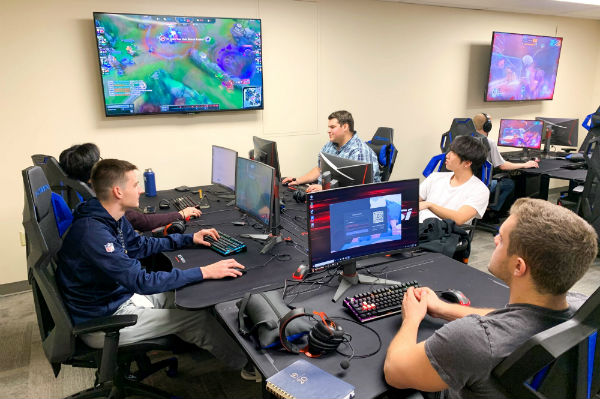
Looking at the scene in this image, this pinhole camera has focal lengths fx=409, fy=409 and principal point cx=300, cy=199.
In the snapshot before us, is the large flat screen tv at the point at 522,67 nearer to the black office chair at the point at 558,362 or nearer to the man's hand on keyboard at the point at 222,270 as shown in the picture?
the man's hand on keyboard at the point at 222,270

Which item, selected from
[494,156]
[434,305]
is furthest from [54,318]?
[494,156]

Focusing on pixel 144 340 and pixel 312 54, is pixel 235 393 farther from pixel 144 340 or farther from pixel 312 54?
pixel 312 54

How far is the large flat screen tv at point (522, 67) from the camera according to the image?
573cm

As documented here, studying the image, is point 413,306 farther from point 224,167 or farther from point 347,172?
point 224,167

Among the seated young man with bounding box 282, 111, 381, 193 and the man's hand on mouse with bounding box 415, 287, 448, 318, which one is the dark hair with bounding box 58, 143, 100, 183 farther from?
the man's hand on mouse with bounding box 415, 287, 448, 318

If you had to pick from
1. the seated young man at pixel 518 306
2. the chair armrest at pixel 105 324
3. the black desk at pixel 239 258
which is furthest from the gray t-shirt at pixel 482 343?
the chair armrest at pixel 105 324

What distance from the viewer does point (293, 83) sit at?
4.49 metres

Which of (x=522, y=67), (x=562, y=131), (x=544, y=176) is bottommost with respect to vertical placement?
(x=544, y=176)

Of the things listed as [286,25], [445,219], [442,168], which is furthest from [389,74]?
[445,219]

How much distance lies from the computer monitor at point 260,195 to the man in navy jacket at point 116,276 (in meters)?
0.42

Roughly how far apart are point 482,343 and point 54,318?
169cm

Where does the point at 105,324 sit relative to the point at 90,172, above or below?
below

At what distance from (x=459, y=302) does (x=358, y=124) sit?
3642mm

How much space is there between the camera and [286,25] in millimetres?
4305
